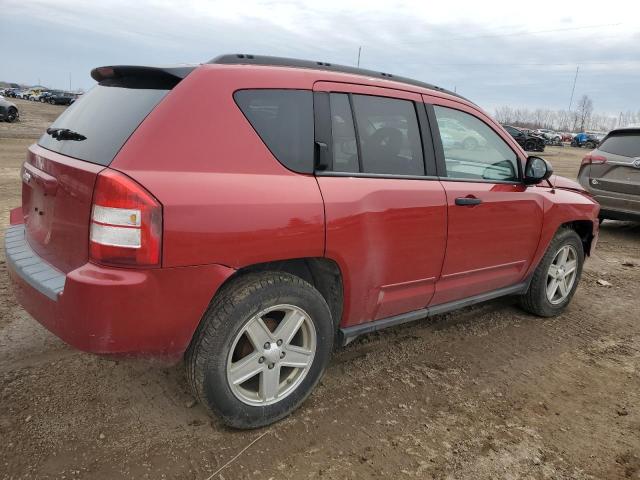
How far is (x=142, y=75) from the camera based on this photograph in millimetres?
2504

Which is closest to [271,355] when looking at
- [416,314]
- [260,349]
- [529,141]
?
[260,349]

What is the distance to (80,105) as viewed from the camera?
2.86m

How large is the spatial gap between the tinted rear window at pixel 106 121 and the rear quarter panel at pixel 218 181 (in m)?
0.08

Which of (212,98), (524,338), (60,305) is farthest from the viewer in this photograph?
(524,338)

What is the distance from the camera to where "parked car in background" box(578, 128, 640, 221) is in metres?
7.23

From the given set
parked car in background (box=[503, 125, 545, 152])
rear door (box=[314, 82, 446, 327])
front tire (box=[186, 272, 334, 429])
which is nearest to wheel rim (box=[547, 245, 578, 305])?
rear door (box=[314, 82, 446, 327])

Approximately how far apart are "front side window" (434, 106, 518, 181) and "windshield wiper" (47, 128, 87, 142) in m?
2.12

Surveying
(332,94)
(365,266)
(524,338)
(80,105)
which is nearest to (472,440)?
(365,266)

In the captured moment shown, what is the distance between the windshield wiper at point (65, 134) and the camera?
2.50 meters

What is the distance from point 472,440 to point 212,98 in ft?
7.05

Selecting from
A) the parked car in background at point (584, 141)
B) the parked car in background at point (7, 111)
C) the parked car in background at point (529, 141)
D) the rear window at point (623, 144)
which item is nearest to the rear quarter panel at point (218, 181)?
the rear window at point (623, 144)

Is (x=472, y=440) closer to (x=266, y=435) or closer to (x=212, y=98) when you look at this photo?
(x=266, y=435)

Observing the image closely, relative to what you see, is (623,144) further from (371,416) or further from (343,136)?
(371,416)

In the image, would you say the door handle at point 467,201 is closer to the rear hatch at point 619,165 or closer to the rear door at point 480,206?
the rear door at point 480,206
